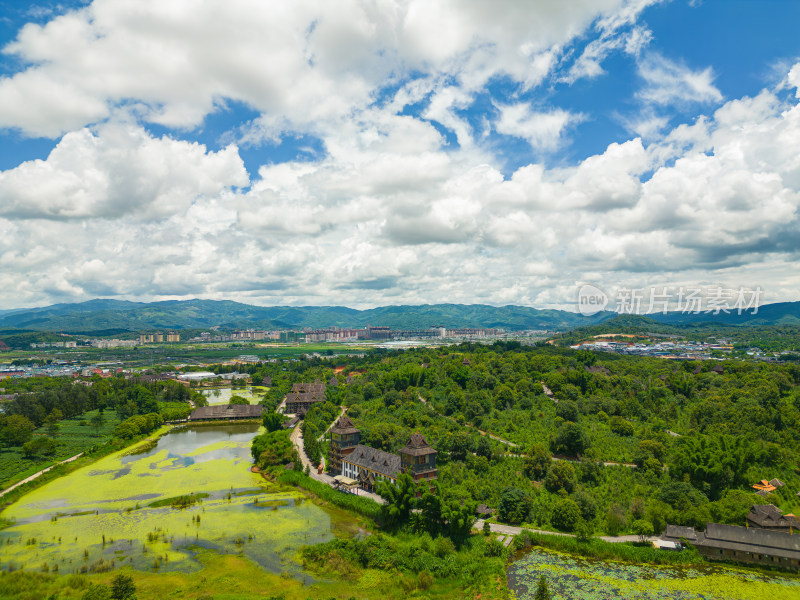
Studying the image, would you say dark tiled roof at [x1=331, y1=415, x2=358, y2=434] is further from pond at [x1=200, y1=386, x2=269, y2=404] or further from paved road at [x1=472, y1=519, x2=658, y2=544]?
pond at [x1=200, y1=386, x2=269, y2=404]

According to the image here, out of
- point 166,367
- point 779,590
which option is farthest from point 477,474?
point 166,367

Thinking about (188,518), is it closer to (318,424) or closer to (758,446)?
(318,424)

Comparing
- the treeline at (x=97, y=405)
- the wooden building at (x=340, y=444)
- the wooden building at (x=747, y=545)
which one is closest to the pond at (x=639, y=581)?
the wooden building at (x=747, y=545)

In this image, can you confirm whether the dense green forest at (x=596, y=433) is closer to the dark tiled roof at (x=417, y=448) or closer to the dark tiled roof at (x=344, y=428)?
the dark tiled roof at (x=344, y=428)

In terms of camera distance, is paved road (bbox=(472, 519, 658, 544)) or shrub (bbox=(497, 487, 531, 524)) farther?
shrub (bbox=(497, 487, 531, 524))

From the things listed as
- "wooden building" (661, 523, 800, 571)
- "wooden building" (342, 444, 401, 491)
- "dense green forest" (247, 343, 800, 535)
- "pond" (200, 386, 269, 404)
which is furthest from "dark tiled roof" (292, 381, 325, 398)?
"wooden building" (661, 523, 800, 571)

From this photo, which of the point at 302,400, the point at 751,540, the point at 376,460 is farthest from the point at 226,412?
the point at 751,540

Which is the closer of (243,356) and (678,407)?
(678,407)
